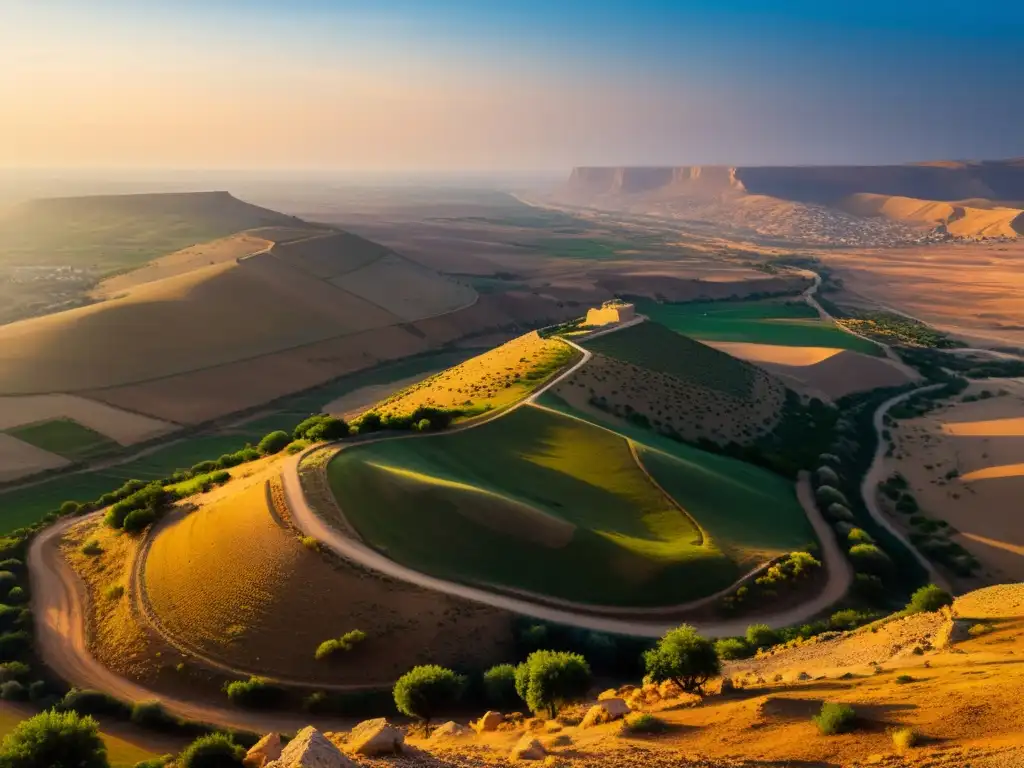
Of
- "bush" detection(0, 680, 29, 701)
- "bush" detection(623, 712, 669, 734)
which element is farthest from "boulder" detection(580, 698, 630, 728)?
"bush" detection(0, 680, 29, 701)

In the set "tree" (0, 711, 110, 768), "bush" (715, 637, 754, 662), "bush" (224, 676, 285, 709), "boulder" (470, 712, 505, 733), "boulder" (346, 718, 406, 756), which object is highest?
"boulder" (346, 718, 406, 756)

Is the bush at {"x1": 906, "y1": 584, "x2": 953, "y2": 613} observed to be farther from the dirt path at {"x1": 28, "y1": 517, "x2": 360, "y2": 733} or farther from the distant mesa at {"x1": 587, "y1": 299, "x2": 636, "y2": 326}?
the distant mesa at {"x1": 587, "y1": 299, "x2": 636, "y2": 326}

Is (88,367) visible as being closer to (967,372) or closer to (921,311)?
(967,372)

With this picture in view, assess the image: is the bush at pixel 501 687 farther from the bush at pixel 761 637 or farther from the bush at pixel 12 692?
the bush at pixel 12 692

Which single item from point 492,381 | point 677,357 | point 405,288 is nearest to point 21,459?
point 492,381

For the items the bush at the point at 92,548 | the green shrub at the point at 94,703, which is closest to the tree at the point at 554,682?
the green shrub at the point at 94,703


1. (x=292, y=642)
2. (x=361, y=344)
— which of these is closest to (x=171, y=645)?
(x=292, y=642)
